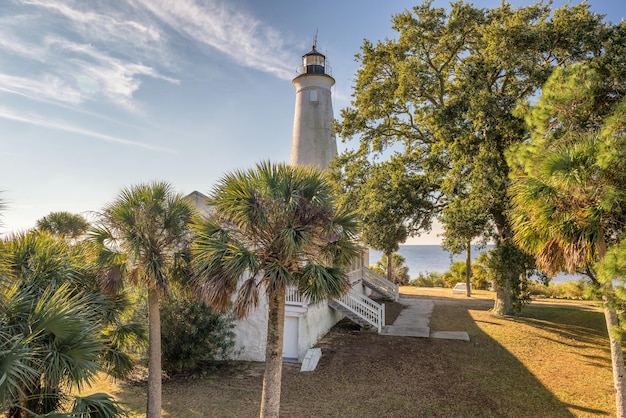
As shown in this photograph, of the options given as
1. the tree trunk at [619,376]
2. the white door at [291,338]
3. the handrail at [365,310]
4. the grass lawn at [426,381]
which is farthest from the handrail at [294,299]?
the tree trunk at [619,376]

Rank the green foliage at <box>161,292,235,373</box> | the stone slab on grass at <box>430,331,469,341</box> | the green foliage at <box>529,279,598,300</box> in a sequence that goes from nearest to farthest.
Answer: the green foliage at <box>161,292,235,373</box>
the stone slab on grass at <box>430,331,469,341</box>
the green foliage at <box>529,279,598,300</box>

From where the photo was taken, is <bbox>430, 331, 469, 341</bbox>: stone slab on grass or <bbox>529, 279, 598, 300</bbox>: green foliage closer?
<bbox>430, 331, 469, 341</bbox>: stone slab on grass

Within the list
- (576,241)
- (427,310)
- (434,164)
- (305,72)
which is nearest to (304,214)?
(576,241)

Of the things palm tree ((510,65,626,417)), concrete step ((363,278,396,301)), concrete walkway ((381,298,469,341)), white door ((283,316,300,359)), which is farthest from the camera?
concrete step ((363,278,396,301))

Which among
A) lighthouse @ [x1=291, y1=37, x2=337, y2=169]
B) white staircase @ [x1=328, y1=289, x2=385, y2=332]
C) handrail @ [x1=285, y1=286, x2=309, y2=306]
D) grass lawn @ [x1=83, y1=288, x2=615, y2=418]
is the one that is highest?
lighthouse @ [x1=291, y1=37, x2=337, y2=169]

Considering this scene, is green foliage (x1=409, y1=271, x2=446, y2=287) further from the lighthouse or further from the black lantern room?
the black lantern room

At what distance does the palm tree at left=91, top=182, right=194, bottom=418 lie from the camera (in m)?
7.97

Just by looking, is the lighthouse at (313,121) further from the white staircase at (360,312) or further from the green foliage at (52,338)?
the green foliage at (52,338)

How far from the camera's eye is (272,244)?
7.02 m

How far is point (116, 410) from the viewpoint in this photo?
5836mm

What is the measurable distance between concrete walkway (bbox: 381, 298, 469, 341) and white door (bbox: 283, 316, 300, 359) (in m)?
3.94

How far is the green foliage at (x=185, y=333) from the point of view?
35.9 feet

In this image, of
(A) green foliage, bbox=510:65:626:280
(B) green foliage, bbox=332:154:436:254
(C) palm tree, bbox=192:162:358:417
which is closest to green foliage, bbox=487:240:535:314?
(B) green foliage, bbox=332:154:436:254

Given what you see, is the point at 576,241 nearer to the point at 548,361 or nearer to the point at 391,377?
the point at 391,377
